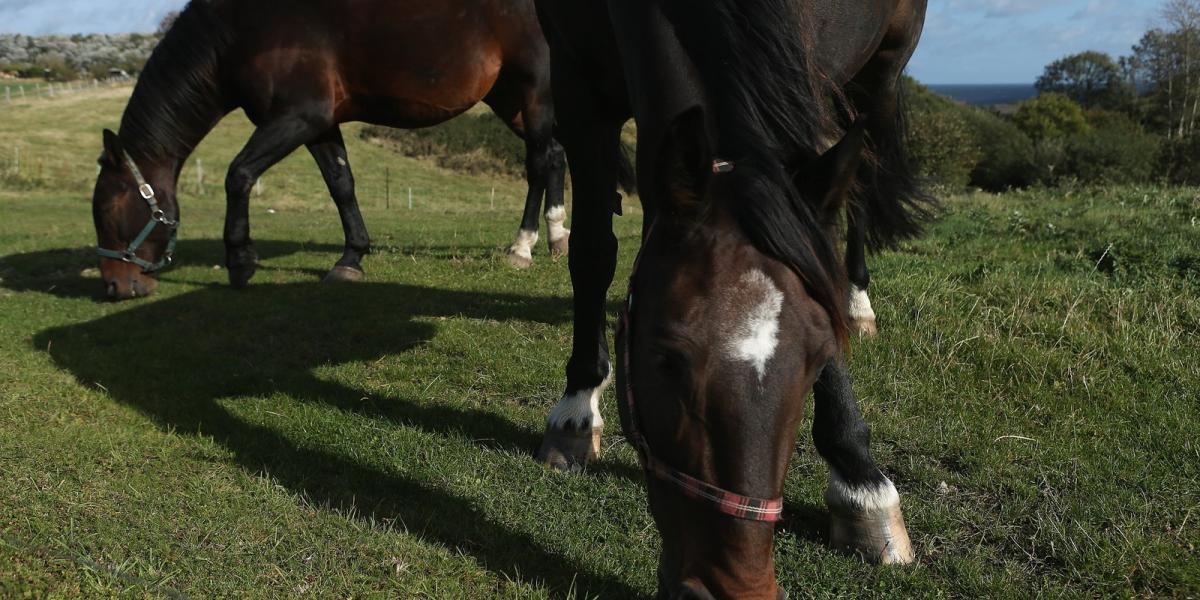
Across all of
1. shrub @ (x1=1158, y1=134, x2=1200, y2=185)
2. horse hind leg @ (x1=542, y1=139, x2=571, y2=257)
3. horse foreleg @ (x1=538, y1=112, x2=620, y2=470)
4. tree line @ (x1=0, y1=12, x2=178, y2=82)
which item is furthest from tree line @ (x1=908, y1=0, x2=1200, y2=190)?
tree line @ (x1=0, y1=12, x2=178, y2=82)

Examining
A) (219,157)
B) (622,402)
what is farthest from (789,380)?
(219,157)

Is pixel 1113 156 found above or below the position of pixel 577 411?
above

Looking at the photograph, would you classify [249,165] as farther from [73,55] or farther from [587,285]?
[73,55]

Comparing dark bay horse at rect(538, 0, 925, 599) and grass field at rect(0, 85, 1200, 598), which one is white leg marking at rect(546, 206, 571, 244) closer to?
grass field at rect(0, 85, 1200, 598)

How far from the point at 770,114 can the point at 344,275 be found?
6310mm

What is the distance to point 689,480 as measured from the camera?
6.13 feet

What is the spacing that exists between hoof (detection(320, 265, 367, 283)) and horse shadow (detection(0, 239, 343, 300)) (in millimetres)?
415

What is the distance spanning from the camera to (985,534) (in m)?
2.96

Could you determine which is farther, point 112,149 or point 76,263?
point 76,263

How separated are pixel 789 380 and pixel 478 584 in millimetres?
1441

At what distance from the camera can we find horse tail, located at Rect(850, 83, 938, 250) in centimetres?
470

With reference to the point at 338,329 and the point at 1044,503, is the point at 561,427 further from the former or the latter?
the point at 338,329

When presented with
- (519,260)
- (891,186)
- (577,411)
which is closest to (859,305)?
(891,186)

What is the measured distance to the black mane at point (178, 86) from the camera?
7.08 metres
